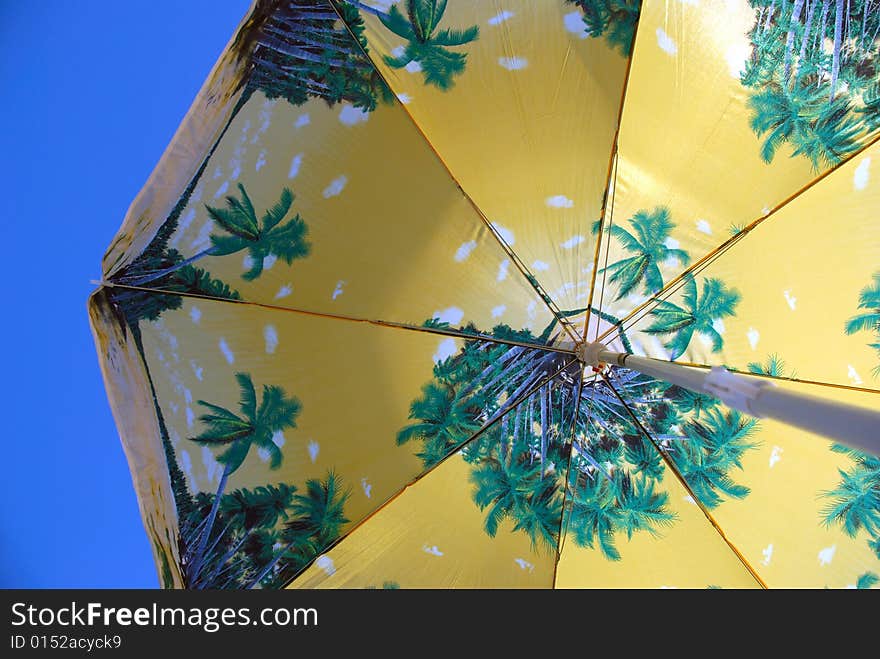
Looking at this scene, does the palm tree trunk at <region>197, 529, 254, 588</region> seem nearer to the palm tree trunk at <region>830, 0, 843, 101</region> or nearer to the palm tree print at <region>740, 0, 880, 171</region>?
the palm tree print at <region>740, 0, 880, 171</region>

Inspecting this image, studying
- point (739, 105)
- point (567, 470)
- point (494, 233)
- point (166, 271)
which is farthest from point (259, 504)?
point (739, 105)

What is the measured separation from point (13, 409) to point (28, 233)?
3.10 ft

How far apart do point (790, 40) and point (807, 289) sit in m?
0.83

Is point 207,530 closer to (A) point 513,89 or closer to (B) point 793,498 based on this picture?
(A) point 513,89

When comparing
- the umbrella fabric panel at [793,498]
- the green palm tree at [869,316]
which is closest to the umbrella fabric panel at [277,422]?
the umbrella fabric panel at [793,498]

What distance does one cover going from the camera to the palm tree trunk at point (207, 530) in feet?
7.46

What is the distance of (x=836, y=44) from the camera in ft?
7.04

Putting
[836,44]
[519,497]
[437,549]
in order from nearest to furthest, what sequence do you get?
1. [836,44]
2. [437,549]
3. [519,497]

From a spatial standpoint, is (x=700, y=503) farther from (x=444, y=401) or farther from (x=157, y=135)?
(x=157, y=135)

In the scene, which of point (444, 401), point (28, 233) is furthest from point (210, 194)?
point (28, 233)

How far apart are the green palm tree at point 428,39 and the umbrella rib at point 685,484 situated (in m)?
1.28

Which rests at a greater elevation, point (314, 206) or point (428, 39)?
point (428, 39)

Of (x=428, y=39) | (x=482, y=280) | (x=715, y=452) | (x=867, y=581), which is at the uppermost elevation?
(x=428, y=39)
